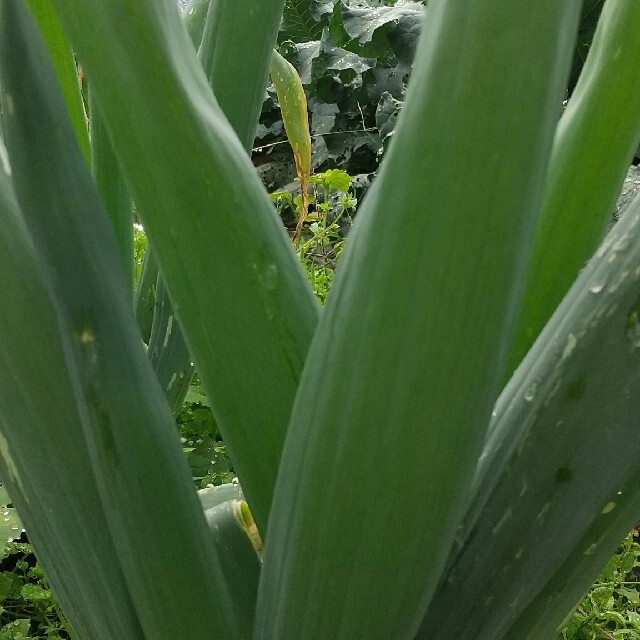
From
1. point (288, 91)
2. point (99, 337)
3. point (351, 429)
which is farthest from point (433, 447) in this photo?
point (288, 91)

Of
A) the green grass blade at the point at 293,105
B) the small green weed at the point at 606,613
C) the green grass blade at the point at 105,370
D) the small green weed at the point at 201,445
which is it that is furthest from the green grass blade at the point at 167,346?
the small green weed at the point at 606,613

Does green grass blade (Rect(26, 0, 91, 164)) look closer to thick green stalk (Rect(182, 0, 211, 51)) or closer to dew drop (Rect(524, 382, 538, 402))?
thick green stalk (Rect(182, 0, 211, 51))

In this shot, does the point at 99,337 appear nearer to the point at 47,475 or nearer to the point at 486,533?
the point at 47,475

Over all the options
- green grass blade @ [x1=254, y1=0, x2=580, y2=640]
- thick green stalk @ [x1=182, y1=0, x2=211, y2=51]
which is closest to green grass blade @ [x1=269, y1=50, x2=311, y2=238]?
thick green stalk @ [x1=182, y1=0, x2=211, y2=51]

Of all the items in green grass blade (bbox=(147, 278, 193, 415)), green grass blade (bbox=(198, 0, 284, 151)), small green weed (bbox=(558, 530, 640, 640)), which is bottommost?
small green weed (bbox=(558, 530, 640, 640))

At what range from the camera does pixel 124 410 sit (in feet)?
0.92

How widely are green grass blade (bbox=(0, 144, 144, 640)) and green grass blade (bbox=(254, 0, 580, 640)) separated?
8cm

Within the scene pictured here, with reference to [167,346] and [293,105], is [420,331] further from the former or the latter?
[293,105]

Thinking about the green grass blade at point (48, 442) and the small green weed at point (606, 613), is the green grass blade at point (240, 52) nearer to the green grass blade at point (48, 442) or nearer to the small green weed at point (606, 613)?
the green grass blade at point (48, 442)

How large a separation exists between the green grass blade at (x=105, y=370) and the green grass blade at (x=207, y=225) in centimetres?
3

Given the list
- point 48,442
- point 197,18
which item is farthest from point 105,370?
point 197,18

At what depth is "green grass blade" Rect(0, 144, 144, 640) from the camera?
28cm

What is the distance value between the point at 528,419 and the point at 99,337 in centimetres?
16

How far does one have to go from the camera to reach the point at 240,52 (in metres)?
0.41
